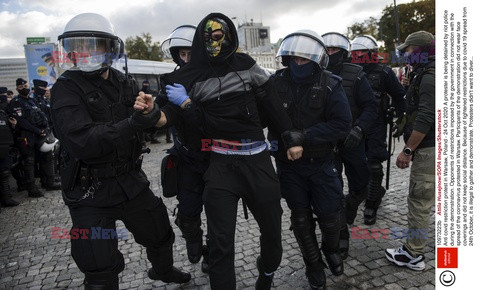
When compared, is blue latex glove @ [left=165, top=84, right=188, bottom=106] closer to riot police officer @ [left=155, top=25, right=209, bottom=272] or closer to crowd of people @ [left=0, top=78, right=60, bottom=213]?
riot police officer @ [left=155, top=25, right=209, bottom=272]

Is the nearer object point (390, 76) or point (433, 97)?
point (433, 97)

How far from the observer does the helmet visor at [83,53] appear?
2.52m

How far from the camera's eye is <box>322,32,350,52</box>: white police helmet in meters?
4.03

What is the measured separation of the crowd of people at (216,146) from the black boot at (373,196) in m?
0.94

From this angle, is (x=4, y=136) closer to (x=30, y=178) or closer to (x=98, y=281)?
(x=30, y=178)

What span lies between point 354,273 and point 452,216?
101 centimetres

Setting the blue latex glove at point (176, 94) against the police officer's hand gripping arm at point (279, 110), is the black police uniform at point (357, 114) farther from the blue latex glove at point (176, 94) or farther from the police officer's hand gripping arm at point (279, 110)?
the blue latex glove at point (176, 94)

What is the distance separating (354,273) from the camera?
3.28 metres

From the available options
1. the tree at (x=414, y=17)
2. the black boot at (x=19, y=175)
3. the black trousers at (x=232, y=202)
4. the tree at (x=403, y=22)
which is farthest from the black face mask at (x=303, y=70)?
the tree at (x=414, y=17)

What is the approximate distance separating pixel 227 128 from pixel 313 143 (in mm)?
806

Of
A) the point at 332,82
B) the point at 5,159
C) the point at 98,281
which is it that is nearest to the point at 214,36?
the point at 332,82

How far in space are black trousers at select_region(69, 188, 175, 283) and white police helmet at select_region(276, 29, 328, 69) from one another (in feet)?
5.34

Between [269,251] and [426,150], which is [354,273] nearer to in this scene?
[269,251]

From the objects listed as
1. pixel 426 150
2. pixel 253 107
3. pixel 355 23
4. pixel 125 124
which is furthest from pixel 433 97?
pixel 355 23
